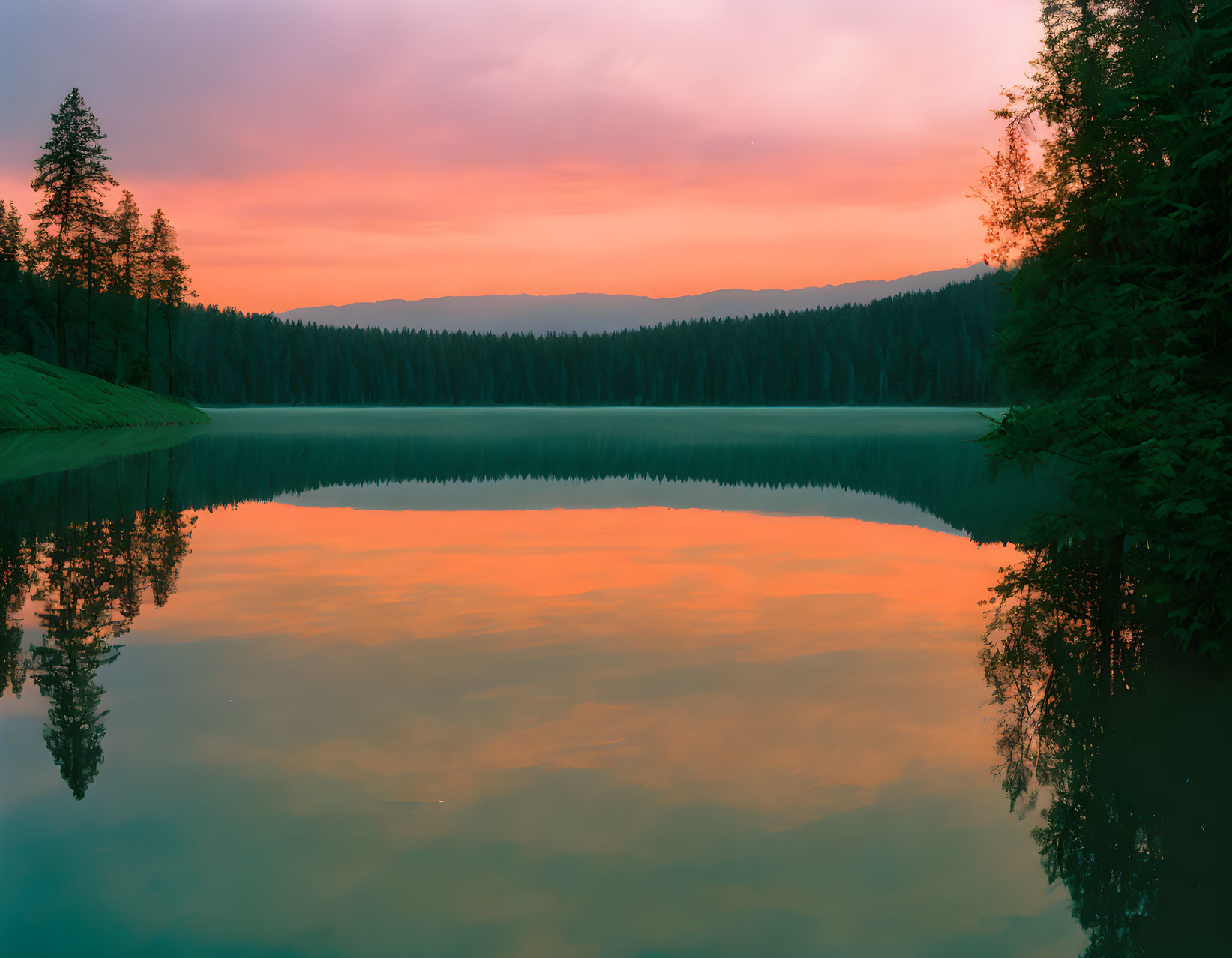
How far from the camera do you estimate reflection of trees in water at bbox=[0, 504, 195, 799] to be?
7.95 metres

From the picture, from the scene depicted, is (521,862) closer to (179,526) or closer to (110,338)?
(179,526)

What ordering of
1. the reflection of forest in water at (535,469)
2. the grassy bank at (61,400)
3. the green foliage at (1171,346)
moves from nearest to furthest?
the green foliage at (1171,346), the reflection of forest in water at (535,469), the grassy bank at (61,400)

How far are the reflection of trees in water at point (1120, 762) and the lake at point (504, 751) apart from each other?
0.89ft

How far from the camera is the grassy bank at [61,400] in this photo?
172ft

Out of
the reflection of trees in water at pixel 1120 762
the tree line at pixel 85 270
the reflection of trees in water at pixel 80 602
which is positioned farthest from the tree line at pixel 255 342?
the reflection of trees in water at pixel 1120 762

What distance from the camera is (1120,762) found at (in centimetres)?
744

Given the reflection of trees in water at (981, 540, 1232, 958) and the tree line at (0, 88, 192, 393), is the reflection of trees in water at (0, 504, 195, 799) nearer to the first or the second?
the reflection of trees in water at (981, 540, 1232, 958)

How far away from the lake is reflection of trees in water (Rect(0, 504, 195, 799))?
0.06 metres

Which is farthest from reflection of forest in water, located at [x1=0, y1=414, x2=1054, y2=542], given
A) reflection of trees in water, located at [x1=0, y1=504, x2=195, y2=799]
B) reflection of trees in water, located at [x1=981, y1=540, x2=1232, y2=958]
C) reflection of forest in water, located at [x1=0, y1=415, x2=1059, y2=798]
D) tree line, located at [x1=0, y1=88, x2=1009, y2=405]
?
tree line, located at [x1=0, y1=88, x2=1009, y2=405]

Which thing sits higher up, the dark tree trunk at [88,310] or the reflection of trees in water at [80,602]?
the dark tree trunk at [88,310]

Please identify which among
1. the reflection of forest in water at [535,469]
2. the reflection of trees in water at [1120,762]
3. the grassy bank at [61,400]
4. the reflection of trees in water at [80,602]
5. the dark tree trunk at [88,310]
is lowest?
the reflection of trees in water at [1120,762]

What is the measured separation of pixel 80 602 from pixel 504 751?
774 cm

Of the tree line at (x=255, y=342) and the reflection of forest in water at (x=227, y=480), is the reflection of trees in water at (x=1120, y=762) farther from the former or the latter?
the tree line at (x=255, y=342)

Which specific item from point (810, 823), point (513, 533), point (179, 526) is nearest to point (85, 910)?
point (810, 823)
